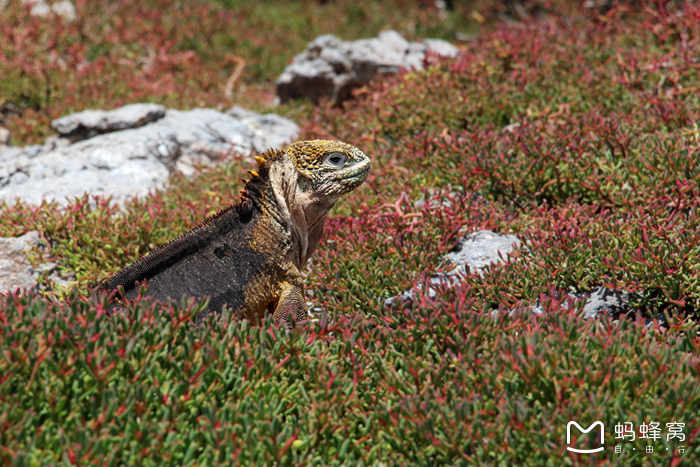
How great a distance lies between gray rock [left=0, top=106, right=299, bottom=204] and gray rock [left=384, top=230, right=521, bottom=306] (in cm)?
327

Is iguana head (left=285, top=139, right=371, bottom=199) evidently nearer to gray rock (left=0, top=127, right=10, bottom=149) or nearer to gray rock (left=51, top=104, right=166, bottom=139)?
gray rock (left=51, top=104, right=166, bottom=139)

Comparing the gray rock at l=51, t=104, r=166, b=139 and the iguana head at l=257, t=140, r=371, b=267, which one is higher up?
the iguana head at l=257, t=140, r=371, b=267

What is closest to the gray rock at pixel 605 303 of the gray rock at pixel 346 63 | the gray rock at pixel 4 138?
the gray rock at pixel 346 63

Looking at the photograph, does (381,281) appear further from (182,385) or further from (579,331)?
(182,385)

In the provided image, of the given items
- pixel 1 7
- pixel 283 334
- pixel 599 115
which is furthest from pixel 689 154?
pixel 1 7

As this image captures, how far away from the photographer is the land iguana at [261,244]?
168 inches

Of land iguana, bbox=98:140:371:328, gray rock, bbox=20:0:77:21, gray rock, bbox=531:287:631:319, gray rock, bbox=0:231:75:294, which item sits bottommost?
gray rock, bbox=0:231:75:294

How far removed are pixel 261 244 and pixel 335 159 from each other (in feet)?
2.95

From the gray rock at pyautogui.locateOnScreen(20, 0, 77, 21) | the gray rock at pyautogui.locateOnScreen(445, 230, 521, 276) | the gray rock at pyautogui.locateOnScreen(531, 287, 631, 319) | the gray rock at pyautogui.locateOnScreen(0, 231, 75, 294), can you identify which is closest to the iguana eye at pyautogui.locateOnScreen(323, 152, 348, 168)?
the gray rock at pyautogui.locateOnScreen(445, 230, 521, 276)

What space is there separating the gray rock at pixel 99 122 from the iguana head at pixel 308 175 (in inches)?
169

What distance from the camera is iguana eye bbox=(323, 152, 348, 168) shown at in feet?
15.2

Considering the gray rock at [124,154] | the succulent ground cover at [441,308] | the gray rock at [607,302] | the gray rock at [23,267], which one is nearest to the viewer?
the succulent ground cover at [441,308]

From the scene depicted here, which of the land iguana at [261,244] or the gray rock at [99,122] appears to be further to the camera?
the gray rock at [99,122]

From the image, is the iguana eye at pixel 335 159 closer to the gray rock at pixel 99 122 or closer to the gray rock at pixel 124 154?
the gray rock at pixel 124 154
